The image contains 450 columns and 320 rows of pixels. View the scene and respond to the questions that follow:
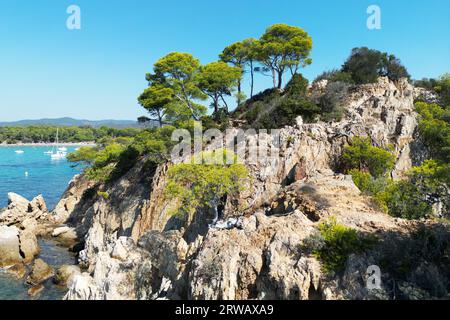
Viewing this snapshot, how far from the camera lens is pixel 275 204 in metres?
19.2

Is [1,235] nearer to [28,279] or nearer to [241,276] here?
[28,279]

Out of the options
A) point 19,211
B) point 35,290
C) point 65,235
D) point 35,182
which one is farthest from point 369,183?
point 35,182

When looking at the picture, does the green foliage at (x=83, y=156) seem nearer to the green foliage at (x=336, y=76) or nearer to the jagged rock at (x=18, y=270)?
the jagged rock at (x=18, y=270)

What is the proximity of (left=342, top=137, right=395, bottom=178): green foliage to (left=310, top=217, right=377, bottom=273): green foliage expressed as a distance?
43.4ft

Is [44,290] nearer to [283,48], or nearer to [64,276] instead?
[64,276]

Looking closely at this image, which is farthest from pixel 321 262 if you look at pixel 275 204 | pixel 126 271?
pixel 126 271

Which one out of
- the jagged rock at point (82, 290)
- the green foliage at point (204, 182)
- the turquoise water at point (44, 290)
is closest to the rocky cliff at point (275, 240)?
the jagged rock at point (82, 290)

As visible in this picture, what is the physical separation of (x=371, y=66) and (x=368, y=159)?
74.8 ft

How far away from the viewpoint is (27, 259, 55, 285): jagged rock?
26.2 m

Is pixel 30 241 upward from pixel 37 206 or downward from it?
downward

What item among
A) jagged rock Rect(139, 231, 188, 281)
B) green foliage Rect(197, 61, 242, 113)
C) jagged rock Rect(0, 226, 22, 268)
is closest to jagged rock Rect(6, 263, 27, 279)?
jagged rock Rect(0, 226, 22, 268)

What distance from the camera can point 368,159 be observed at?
24797 millimetres

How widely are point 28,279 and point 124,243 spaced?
15.0 meters

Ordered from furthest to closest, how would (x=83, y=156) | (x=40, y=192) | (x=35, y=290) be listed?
(x=40, y=192) → (x=83, y=156) → (x=35, y=290)
